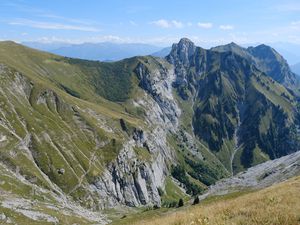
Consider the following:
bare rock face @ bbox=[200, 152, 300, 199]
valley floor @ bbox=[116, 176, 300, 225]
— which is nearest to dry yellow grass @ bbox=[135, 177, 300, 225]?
valley floor @ bbox=[116, 176, 300, 225]

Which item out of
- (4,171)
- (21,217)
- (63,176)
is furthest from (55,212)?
(63,176)

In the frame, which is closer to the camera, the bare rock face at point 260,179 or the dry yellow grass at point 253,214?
the dry yellow grass at point 253,214

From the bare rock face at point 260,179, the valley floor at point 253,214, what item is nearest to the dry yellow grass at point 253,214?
the valley floor at point 253,214

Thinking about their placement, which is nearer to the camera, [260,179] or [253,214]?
[253,214]

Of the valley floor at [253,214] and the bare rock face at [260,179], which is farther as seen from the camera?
the bare rock face at [260,179]

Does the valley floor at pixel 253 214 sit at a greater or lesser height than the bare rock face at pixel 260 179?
greater

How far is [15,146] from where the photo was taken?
187m

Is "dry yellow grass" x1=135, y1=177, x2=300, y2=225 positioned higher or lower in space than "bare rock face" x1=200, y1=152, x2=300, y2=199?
higher

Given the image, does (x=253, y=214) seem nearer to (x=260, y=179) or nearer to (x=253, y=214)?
(x=253, y=214)

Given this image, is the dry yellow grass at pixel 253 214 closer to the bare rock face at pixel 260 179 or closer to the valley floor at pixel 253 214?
the valley floor at pixel 253 214

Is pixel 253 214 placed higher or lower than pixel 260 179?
higher

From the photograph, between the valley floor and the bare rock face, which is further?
the bare rock face

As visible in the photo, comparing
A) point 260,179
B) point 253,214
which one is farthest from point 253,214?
point 260,179

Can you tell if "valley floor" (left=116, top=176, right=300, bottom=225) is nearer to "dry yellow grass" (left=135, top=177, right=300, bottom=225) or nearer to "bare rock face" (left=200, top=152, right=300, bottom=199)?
"dry yellow grass" (left=135, top=177, right=300, bottom=225)
